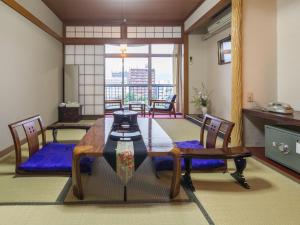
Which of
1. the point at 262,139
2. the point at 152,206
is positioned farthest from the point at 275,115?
the point at 152,206

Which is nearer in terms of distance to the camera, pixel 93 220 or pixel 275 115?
pixel 93 220

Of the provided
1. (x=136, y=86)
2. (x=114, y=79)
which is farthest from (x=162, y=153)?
(x=114, y=79)

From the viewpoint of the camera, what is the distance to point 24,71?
4.58 meters

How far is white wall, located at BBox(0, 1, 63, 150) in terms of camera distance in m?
3.81

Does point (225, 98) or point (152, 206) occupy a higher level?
point (225, 98)

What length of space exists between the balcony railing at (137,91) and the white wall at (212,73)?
225 centimetres

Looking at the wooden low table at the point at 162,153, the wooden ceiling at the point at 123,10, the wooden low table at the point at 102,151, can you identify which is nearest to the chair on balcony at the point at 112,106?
the wooden ceiling at the point at 123,10

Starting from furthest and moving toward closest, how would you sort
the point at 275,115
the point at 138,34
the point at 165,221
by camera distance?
the point at 138,34
the point at 275,115
the point at 165,221

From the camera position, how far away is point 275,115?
3.25 meters

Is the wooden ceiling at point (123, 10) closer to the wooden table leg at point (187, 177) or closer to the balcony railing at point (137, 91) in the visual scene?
the balcony railing at point (137, 91)

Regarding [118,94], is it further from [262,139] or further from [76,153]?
[76,153]

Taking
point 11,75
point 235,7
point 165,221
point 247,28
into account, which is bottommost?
point 165,221

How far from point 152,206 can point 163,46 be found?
812cm

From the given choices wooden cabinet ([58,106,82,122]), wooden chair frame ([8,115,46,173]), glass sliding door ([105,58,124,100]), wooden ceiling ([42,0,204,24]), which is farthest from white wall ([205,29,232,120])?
wooden chair frame ([8,115,46,173])
